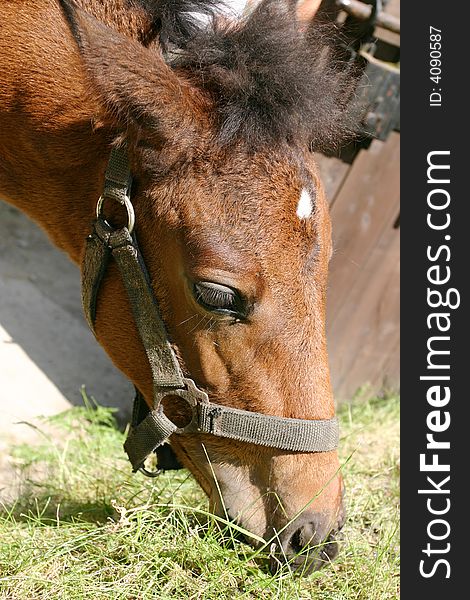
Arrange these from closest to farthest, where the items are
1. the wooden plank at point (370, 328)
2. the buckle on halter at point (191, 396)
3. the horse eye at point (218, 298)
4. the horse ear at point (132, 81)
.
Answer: the horse ear at point (132, 81) < the horse eye at point (218, 298) < the buckle on halter at point (191, 396) < the wooden plank at point (370, 328)

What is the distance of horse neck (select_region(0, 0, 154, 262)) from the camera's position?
2553 mm

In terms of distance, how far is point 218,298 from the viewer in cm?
235

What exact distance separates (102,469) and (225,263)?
1692 mm

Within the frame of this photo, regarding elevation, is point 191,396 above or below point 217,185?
below

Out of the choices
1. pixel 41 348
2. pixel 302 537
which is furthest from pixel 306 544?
pixel 41 348

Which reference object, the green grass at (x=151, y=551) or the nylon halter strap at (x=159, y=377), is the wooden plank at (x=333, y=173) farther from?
the nylon halter strap at (x=159, y=377)

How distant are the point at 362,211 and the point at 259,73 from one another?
2.46 m

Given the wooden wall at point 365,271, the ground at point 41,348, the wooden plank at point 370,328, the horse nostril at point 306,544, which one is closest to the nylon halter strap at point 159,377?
the horse nostril at point 306,544

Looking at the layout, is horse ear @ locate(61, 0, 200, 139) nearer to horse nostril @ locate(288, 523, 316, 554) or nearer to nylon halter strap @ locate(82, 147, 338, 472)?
nylon halter strap @ locate(82, 147, 338, 472)

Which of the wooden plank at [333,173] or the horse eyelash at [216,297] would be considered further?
the wooden plank at [333,173]

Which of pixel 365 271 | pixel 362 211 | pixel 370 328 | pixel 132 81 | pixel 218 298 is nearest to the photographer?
pixel 132 81

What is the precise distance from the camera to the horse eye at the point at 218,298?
2.35 metres

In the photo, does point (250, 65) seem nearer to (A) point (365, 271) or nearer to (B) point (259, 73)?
(B) point (259, 73)

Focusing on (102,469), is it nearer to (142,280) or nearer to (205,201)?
(142,280)
